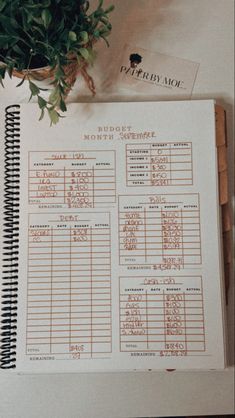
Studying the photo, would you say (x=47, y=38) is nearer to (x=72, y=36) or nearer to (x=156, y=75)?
(x=72, y=36)

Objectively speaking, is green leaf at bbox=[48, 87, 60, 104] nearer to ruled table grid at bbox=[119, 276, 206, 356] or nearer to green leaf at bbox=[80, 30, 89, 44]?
green leaf at bbox=[80, 30, 89, 44]

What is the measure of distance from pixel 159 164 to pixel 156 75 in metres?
0.17

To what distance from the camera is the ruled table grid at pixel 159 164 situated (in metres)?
0.72

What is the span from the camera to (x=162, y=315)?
27.1 inches

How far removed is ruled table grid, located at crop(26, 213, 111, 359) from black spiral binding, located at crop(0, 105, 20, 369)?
0.03m

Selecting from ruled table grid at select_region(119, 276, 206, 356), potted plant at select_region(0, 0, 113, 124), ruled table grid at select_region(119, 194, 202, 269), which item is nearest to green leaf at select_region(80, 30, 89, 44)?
potted plant at select_region(0, 0, 113, 124)

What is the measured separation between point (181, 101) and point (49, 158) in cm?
25

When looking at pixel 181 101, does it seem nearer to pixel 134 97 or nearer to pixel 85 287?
pixel 134 97

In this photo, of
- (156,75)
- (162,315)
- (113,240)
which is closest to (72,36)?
(156,75)

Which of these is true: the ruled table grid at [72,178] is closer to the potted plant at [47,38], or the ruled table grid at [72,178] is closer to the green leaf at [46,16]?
the potted plant at [47,38]

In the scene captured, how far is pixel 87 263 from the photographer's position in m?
0.70

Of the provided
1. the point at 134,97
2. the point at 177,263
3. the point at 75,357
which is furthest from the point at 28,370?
the point at 134,97

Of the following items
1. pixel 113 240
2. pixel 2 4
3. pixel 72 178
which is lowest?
pixel 113 240

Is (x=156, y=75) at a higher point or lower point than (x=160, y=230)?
higher
